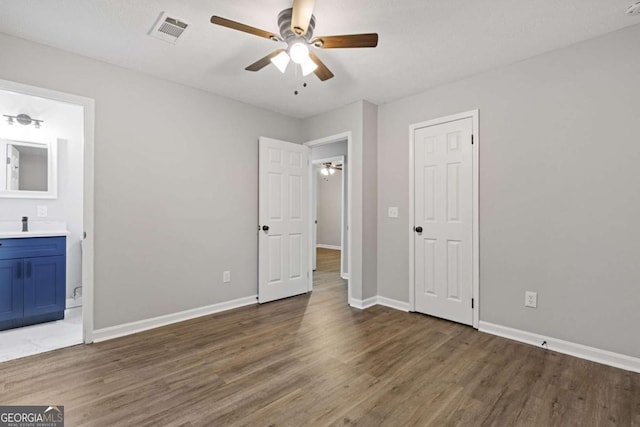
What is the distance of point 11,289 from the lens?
10.2ft

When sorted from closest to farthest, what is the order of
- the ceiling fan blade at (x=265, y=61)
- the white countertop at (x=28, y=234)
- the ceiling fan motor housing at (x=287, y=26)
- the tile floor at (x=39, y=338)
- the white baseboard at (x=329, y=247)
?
the ceiling fan motor housing at (x=287, y=26)
the ceiling fan blade at (x=265, y=61)
the tile floor at (x=39, y=338)
the white countertop at (x=28, y=234)
the white baseboard at (x=329, y=247)

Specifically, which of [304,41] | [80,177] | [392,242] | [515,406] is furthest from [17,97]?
[515,406]

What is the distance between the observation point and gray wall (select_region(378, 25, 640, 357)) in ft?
7.79

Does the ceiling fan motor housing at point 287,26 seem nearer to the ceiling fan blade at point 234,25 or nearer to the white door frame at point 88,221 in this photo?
the ceiling fan blade at point 234,25

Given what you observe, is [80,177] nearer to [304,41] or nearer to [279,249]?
[279,249]

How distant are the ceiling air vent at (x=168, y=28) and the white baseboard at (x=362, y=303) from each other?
3.26m

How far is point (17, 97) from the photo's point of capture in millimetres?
3395

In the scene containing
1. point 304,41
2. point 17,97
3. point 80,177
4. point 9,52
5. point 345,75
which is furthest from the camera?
point 80,177

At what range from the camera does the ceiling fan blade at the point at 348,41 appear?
6.49ft

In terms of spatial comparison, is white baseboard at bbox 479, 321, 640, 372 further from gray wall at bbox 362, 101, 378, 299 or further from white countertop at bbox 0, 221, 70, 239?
white countertop at bbox 0, 221, 70, 239

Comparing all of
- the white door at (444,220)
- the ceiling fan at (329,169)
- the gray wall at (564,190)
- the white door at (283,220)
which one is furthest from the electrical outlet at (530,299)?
the ceiling fan at (329,169)

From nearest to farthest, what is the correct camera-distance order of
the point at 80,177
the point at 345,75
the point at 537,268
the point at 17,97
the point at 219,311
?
the point at 537,268 → the point at 345,75 → the point at 17,97 → the point at 219,311 → the point at 80,177

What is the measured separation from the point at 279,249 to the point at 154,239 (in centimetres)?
154

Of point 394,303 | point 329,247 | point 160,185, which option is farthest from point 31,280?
point 329,247
